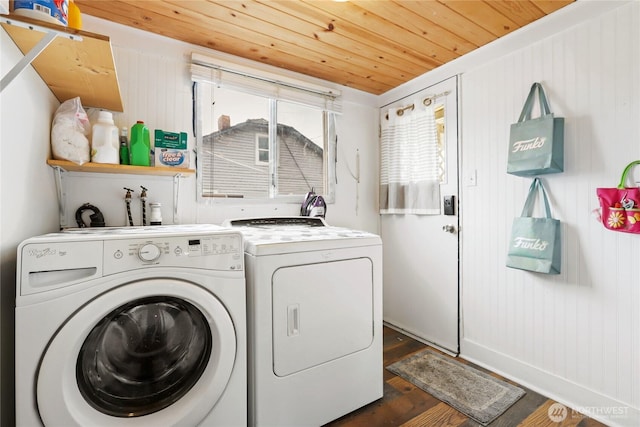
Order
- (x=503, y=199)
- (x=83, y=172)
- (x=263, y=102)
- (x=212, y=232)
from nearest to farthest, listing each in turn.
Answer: (x=212, y=232)
(x=83, y=172)
(x=503, y=199)
(x=263, y=102)

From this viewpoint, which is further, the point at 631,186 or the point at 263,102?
the point at 263,102

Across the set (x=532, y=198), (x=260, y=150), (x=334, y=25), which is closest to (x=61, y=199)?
(x=260, y=150)

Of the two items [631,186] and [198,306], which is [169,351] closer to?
[198,306]

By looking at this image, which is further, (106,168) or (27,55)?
(106,168)

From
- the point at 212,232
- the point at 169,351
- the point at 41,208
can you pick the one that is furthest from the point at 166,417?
the point at 41,208

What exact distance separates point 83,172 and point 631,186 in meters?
2.76

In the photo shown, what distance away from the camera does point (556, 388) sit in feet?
5.36

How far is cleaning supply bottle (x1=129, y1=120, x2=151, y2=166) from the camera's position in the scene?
1589 mm

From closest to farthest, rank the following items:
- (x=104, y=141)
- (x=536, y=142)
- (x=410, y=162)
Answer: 1. (x=104, y=141)
2. (x=536, y=142)
3. (x=410, y=162)

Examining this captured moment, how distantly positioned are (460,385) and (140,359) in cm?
173

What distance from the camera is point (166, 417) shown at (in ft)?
3.59

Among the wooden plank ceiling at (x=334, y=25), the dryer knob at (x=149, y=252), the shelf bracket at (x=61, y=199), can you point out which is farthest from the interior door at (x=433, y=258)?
the shelf bracket at (x=61, y=199)

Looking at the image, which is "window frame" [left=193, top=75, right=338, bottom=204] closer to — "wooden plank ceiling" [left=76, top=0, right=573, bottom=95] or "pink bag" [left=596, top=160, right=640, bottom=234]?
"wooden plank ceiling" [left=76, top=0, right=573, bottom=95]

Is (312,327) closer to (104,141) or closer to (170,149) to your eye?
(170,149)
